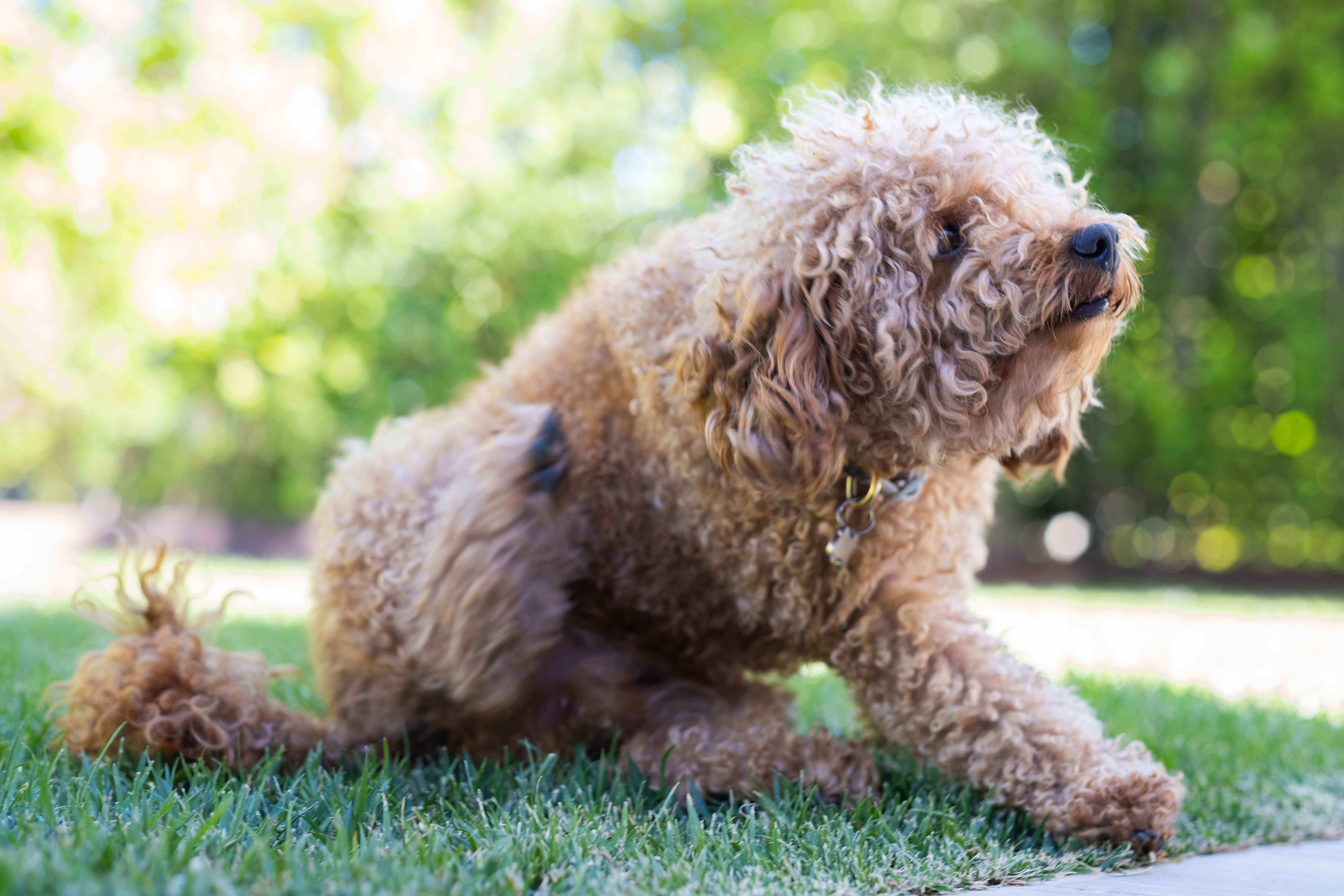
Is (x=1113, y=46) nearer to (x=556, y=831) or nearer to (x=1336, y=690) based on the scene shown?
(x=1336, y=690)

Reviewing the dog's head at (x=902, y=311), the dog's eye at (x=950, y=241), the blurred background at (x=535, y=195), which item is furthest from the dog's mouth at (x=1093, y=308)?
the blurred background at (x=535, y=195)

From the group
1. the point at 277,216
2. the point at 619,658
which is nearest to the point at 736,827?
the point at 619,658

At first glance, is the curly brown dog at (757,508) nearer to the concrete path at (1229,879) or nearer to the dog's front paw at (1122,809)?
the dog's front paw at (1122,809)

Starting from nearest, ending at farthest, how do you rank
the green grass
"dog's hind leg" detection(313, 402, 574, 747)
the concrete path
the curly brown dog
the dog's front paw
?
the green grass, the concrete path, the dog's front paw, the curly brown dog, "dog's hind leg" detection(313, 402, 574, 747)

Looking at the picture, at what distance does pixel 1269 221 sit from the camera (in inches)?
601

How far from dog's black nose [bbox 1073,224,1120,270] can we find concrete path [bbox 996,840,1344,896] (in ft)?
3.97

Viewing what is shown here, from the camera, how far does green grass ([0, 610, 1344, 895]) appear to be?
5.29 ft

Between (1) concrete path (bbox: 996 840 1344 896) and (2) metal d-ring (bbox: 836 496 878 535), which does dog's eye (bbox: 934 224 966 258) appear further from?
(1) concrete path (bbox: 996 840 1344 896)

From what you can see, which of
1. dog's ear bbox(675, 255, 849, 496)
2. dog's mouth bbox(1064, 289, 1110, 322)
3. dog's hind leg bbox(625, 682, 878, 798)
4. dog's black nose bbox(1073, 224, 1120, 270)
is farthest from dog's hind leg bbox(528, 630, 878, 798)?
dog's black nose bbox(1073, 224, 1120, 270)

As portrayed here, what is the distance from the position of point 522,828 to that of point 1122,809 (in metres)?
1.23

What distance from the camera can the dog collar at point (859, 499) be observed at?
248 centimetres

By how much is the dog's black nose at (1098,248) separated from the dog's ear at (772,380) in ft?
1.75

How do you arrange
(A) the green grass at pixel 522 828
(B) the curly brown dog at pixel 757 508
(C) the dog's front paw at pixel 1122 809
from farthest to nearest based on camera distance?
(B) the curly brown dog at pixel 757 508
(C) the dog's front paw at pixel 1122 809
(A) the green grass at pixel 522 828

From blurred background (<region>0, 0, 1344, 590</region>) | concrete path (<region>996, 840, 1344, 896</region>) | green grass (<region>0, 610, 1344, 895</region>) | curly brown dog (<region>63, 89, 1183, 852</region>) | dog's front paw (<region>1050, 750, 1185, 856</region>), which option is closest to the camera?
green grass (<region>0, 610, 1344, 895</region>)
